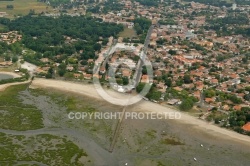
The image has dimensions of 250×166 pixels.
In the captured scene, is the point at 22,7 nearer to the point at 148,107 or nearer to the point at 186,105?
the point at 148,107

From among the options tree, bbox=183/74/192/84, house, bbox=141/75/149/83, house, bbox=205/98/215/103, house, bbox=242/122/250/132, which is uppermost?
tree, bbox=183/74/192/84

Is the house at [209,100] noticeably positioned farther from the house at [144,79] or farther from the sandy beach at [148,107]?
the house at [144,79]

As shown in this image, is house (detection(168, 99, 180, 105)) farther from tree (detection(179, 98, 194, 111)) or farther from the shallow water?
the shallow water

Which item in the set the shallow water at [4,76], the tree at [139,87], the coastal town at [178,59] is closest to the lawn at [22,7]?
the coastal town at [178,59]

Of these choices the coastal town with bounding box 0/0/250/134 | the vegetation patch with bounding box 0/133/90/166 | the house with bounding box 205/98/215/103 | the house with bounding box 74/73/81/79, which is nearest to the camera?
the vegetation patch with bounding box 0/133/90/166

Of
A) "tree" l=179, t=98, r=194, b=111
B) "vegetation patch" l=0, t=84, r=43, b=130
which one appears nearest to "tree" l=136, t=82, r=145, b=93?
"tree" l=179, t=98, r=194, b=111

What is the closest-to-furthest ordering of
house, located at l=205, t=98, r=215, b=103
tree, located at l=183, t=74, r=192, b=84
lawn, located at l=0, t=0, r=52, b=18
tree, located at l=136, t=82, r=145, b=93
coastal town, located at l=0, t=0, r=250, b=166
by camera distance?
coastal town, located at l=0, t=0, r=250, b=166, house, located at l=205, t=98, r=215, b=103, tree, located at l=136, t=82, r=145, b=93, tree, located at l=183, t=74, r=192, b=84, lawn, located at l=0, t=0, r=52, b=18

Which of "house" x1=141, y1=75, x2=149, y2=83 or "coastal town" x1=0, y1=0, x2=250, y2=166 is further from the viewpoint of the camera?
"house" x1=141, y1=75, x2=149, y2=83
